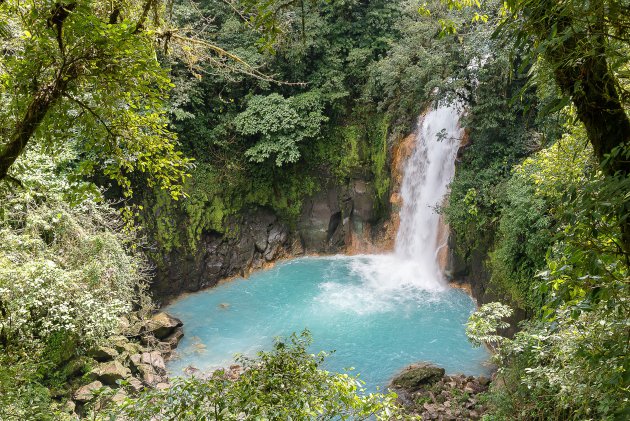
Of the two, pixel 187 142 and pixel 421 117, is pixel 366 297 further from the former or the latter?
pixel 187 142

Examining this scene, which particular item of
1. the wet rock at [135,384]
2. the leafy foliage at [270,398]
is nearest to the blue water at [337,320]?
the wet rock at [135,384]

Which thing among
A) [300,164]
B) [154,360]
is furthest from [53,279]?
[300,164]

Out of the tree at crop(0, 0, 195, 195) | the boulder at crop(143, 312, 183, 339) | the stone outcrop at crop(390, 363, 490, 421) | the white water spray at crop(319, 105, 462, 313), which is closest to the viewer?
the tree at crop(0, 0, 195, 195)

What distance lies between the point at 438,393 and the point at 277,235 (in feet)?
27.0

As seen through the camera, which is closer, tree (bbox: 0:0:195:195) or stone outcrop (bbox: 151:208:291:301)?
tree (bbox: 0:0:195:195)

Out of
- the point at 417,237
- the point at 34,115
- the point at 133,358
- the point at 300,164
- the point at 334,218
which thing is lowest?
the point at 133,358

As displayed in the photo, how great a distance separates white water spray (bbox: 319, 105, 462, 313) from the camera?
39.7ft

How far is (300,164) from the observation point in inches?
582

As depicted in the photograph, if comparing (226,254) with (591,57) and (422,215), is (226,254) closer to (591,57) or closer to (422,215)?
(422,215)

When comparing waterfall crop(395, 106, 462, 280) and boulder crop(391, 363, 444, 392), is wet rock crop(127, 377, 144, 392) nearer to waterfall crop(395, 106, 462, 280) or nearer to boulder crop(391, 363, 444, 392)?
boulder crop(391, 363, 444, 392)

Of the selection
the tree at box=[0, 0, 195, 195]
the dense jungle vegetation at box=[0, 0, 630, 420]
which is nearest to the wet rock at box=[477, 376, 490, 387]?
the dense jungle vegetation at box=[0, 0, 630, 420]

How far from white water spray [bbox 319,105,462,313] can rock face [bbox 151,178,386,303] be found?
1.42 meters

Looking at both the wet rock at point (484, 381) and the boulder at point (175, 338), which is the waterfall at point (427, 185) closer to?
the wet rock at point (484, 381)

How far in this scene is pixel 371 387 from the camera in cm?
836
